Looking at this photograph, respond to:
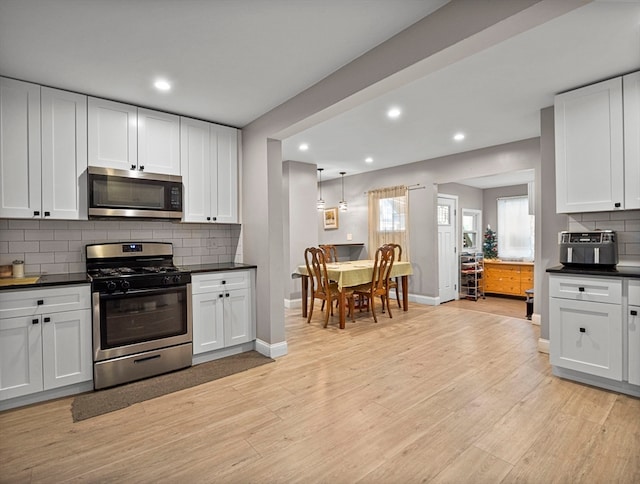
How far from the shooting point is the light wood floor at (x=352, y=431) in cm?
180

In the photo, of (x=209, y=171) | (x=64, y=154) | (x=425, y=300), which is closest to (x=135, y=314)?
(x=64, y=154)

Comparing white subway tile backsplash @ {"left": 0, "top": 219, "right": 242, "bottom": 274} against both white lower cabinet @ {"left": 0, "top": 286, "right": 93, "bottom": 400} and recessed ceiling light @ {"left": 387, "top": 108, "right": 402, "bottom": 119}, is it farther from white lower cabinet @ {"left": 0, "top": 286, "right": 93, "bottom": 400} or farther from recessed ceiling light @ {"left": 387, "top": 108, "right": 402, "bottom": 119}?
recessed ceiling light @ {"left": 387, "top": 108, "right": 402, "bottom": 119}

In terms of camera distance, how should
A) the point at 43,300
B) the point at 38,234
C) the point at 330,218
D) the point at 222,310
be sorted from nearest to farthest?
the point at 43,300, the point at 38,234, the point at 222,310, the point at 330,218

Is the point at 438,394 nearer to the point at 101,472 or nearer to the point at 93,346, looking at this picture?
the point at 101,472

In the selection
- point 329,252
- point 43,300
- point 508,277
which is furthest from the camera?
point 508,277

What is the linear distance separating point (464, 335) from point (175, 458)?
356cm

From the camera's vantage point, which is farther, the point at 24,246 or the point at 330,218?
the point at 330,218

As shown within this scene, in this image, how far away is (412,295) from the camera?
638 centimetres

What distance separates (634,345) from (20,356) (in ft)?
Result: 15.2

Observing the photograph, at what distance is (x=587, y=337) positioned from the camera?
9.14 feet

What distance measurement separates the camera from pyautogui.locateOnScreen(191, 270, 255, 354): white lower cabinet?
131 inches

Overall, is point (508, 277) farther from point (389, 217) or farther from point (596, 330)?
point (596, 330)

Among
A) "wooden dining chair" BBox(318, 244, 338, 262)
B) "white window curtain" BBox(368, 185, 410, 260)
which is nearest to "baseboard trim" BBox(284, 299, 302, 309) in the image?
"wooden dining chair" BBox(318, 244, 338, 262)

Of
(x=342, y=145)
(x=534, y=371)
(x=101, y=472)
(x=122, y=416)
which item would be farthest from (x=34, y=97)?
(x=534, y=371)
